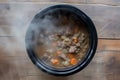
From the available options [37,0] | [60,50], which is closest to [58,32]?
[60,50]

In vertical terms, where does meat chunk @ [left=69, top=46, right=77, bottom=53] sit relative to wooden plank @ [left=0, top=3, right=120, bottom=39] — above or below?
below

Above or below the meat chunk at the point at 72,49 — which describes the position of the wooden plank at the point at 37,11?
above

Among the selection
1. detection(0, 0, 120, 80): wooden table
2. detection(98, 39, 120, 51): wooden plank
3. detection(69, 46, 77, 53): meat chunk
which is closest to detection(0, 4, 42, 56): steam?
detection(0, 0, 120, 80): wooden table

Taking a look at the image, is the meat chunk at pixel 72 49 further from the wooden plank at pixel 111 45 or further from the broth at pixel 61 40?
the wooden plank at pixel 111 45

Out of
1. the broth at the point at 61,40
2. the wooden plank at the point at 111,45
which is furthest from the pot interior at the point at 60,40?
the wooden plank at the point at 111,45

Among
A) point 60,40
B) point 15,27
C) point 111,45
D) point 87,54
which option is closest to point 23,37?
point 15,27

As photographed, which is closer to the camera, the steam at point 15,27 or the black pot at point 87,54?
the black pot at point 87,54

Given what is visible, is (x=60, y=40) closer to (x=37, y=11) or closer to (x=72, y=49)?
(x=72, y=49)

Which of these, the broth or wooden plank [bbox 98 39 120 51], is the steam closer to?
the broth
